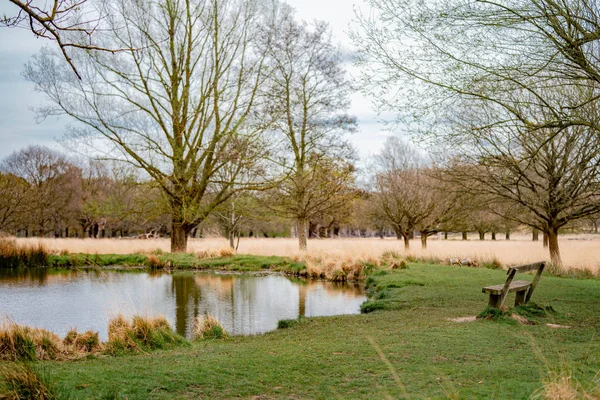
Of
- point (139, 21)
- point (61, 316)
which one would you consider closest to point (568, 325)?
point (61, 316)

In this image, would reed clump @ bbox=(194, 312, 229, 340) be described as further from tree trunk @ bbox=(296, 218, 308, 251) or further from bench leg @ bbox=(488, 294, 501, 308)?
tree trunk @ bbox=(296, 218, 308, 251)

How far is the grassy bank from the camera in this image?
4570 millimetres

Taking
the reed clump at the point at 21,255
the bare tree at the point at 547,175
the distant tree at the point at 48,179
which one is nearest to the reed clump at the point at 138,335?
the bare tree at the point at 547,175

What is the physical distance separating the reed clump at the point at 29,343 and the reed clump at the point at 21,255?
17.4 metres

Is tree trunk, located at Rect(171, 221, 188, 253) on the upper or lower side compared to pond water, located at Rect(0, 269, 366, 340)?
upper

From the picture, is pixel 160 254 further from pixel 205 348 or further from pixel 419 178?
pixel 205 348

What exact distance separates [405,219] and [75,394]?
87.9 feet

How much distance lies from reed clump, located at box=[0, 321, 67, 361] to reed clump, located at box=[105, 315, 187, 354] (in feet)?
2.33

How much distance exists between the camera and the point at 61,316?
11445 mm

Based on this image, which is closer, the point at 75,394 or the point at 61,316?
the point at 75,394

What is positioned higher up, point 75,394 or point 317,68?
point 317,68

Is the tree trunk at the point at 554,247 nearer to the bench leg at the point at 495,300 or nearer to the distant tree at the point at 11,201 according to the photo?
the bench leg at the point at 495,300

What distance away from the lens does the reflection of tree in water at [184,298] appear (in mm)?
11065

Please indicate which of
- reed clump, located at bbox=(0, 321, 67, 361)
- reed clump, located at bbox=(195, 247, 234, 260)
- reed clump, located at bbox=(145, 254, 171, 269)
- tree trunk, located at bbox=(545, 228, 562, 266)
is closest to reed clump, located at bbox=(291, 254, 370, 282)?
reed clump, located at bbox=(195, 247, 234, 260)
